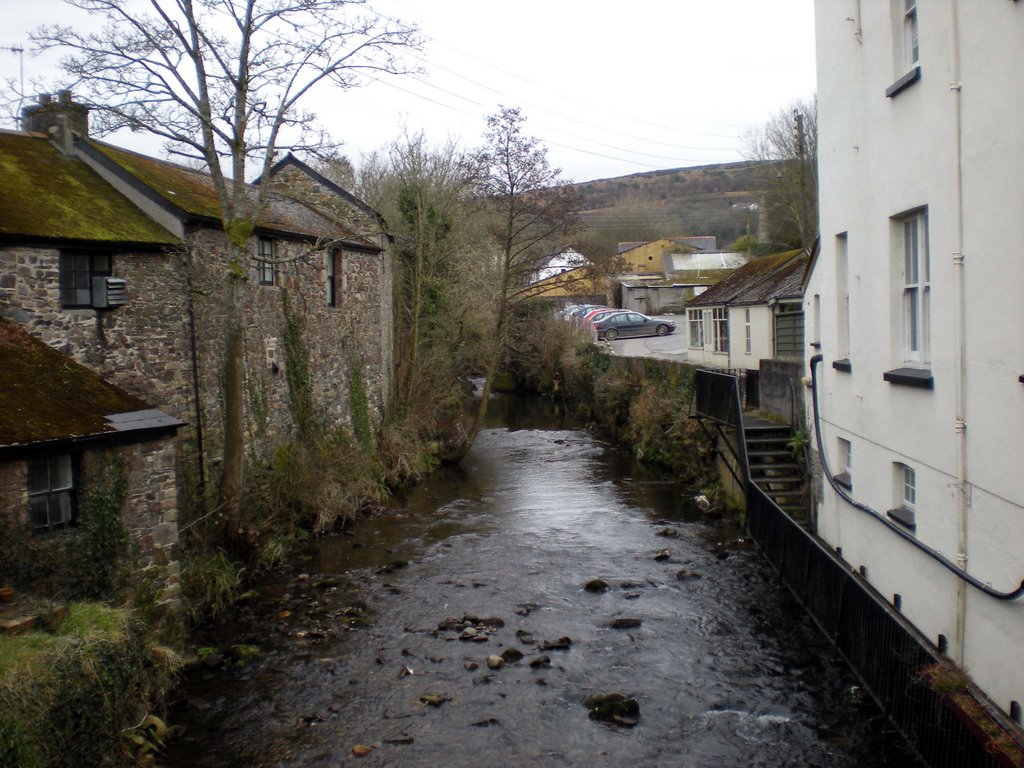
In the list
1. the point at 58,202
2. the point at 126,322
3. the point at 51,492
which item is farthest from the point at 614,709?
the point at 58,202

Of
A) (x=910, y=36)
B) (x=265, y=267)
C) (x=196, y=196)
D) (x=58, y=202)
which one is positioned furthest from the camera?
(x=265, y=267)

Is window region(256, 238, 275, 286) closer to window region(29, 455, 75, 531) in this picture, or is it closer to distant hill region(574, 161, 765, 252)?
window region(29, 455, 75, 531)

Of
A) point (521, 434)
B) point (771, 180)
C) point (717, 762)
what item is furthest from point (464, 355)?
point (717, 762)

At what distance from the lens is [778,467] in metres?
16.1

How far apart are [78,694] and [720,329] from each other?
21820 millimetres

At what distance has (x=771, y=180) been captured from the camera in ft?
124

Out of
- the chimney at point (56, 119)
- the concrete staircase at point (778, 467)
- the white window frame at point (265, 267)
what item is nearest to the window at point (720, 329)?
the concrete staircase at point (778, 467)

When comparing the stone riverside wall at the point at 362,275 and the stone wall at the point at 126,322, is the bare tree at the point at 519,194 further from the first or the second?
the stone wall at the point at 126,322

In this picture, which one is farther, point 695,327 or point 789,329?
point 695,327

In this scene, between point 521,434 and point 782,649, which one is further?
point 521,434

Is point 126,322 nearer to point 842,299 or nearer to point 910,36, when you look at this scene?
point 842,299

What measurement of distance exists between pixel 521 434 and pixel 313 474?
47.3 feet

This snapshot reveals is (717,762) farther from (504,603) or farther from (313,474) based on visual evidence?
(313,474)

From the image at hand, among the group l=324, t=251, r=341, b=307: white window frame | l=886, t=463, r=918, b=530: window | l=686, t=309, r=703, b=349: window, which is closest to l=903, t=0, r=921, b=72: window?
l=886, t=463, r=918, b=530: window
